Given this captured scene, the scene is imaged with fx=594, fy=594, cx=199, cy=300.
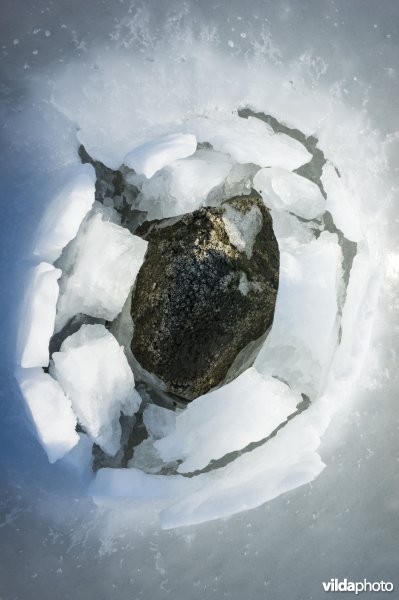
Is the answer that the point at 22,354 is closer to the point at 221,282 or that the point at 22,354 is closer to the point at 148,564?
the point at 148,564

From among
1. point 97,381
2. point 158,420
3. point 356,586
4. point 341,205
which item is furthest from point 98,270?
point 356,586

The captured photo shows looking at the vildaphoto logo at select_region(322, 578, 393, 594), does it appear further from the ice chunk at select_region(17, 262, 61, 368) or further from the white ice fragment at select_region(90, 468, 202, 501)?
the ice chunk at select_region(17, 262, 61, 368)

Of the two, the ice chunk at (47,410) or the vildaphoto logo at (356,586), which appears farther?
the vildaphoto logo at (356,586)

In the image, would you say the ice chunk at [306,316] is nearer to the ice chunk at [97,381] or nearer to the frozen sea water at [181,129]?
the frozen sea water at [181,129]

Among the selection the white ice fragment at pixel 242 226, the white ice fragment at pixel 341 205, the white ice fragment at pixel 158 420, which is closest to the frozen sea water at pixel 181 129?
the white ice fragment at pixel 341 205

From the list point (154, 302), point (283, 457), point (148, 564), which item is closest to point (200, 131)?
point (154, 302)

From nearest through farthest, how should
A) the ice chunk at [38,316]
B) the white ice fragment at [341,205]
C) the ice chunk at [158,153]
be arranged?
the ice chunk at [38,316], the ice chunk at [158,153], the white ice fragment at [341,205]

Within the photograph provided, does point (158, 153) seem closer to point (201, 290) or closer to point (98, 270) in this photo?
point (98, 270)

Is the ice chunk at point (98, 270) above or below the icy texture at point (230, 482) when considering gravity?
above
